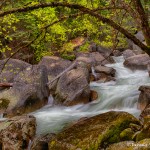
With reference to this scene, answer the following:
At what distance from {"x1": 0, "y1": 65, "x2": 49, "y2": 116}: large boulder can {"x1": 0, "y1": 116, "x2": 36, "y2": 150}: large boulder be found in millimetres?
2645

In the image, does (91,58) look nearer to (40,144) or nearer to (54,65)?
(54,65)

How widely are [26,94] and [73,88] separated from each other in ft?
6.99

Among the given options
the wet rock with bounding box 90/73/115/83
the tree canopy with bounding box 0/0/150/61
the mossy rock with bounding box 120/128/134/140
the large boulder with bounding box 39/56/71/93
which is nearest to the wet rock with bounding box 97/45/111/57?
the tree canopy with bounding box 0/0/150/61

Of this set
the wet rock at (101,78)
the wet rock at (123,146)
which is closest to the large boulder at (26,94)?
the wet rock at (101,78)

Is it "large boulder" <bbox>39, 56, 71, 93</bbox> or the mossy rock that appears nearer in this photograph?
the mossy rock

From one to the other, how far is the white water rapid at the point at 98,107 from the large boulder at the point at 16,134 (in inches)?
35.0

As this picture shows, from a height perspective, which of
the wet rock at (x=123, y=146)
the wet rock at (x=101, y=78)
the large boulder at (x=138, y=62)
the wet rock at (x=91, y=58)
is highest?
the wet rock at (x=91, y=58)

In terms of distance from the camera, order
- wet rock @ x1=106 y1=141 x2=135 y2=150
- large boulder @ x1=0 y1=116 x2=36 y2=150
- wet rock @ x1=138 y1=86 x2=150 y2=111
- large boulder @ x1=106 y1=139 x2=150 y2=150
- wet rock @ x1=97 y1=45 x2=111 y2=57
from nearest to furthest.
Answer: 1. large boulder @ x1=106 y1=139 x2=150 y2=150
2. wet rock @ x1=106 y1=141 x2=135 y2=150
3. large boulder @ x1=0 y1=116 x2=36 y2=150
4. wet rock @ x1=138 y1=86 x2=150 y2=111
5. wet rock @ x1=97 y1=45 x2=111 y2=57

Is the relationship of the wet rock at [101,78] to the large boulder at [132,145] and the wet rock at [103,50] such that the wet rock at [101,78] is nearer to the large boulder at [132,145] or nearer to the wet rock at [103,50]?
the wet rock at [103,50]

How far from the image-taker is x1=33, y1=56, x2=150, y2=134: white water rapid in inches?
423

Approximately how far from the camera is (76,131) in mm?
7109

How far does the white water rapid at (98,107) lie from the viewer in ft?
35.2

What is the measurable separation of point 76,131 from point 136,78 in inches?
396

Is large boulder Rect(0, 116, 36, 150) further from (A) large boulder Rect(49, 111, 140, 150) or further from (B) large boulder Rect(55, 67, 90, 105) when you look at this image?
(B) large boulder Rect(55, 67, 90, 105)
